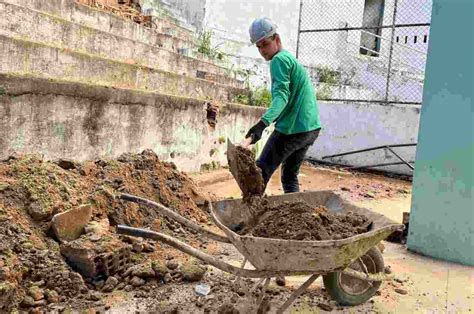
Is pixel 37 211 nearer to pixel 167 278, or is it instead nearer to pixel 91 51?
pixel 167 278

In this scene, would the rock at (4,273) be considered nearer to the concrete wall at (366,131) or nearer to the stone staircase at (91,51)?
the stone staircase at (91,51)

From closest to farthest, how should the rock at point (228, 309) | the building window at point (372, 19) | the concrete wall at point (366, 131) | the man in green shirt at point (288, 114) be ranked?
the rock at point (228, 309) → the man in green shirt at point (288, 114) → the concrete wall at point (366, 131) → the building window at point (372, 19)

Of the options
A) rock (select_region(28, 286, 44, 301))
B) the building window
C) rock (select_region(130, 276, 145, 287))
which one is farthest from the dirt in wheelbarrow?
the building window

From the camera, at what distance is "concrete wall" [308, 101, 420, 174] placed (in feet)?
31.2

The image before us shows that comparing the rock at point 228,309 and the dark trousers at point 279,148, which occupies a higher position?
the dark trousers at point 279,148

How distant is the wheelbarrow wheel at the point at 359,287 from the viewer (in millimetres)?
3088

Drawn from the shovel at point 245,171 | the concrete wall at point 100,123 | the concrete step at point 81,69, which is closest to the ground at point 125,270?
the concrete wall at point 100,123

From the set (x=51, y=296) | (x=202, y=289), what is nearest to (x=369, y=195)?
(x=202, y=289)

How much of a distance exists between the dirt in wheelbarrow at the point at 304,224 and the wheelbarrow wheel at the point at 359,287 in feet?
0.93

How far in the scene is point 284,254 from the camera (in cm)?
227

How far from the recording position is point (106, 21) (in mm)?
6918

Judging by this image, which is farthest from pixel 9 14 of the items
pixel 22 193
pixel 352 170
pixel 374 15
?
pixel 374 15

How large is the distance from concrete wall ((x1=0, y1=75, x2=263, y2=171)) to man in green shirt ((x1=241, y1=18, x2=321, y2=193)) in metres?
1.92

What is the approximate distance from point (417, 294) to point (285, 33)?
35.4 ft
